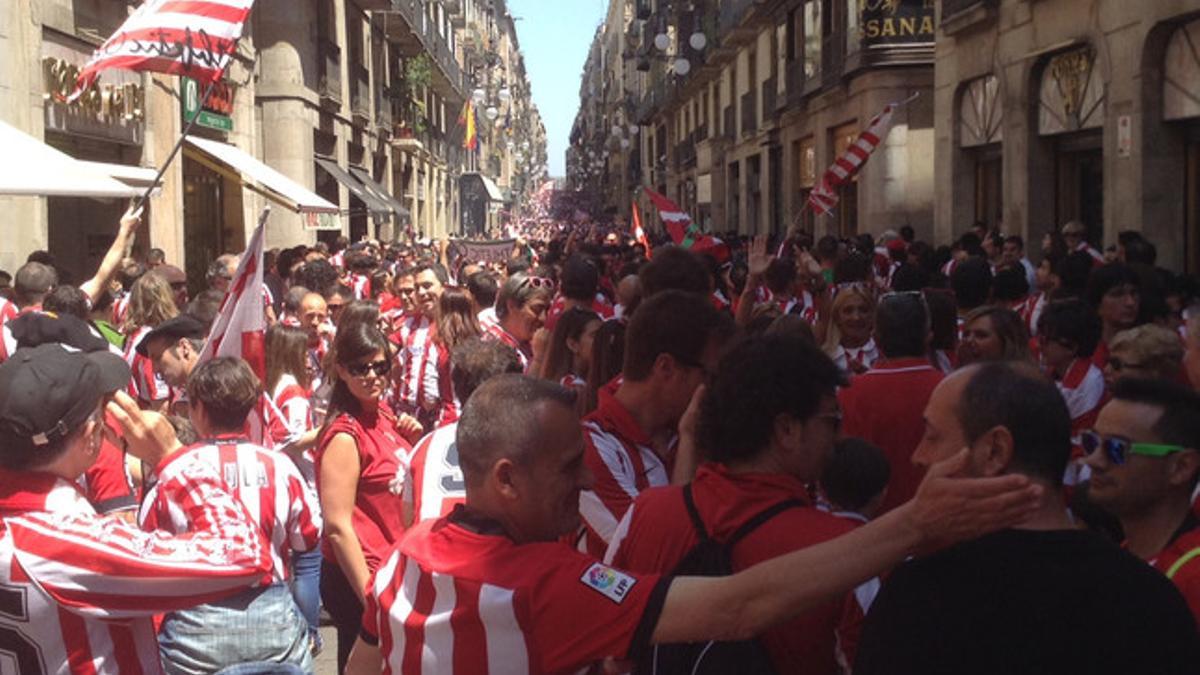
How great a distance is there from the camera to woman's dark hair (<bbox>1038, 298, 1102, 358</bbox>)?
538 centimetres

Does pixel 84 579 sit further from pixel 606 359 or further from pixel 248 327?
pixel 248 327

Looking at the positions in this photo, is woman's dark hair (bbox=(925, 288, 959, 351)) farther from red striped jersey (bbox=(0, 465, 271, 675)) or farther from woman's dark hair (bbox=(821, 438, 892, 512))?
red striped jersey (bbox=(0, 465, 271, 675))

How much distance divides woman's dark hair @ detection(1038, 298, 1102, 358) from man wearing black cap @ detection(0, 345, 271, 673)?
11.8 ft

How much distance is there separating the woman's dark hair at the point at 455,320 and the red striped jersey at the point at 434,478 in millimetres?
3181

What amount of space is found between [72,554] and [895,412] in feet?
9.16

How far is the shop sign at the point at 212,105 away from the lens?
18.0 meters

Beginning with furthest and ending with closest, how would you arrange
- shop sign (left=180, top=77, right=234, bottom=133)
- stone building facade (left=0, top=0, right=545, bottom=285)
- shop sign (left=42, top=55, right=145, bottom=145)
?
shop sign (left=180, top=77, right=234, bottom=133), shop sign (left=42, top=55, right=145, bottom=145), stone building facade (left=0, top=0, right=545, bottom=285)

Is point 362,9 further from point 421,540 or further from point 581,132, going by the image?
point 581,132

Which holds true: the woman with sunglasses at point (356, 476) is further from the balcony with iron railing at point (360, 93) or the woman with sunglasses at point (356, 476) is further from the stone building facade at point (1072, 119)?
Result: the balcony with iron railing at point (360, 93)

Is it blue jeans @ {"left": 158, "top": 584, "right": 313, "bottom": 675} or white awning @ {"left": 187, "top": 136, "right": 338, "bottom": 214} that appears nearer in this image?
blue jeans @ {"left": 158, "top": 584, "right": 313, "bottom": 675}

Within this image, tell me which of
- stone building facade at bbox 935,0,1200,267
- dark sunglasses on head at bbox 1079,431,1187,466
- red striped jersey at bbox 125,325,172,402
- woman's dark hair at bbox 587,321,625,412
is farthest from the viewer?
stone building facade at bbox 935,0,1200,267

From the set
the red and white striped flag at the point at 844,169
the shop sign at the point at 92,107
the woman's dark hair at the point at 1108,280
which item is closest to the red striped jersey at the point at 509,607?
the woman's dark hair at the point at 1108,280

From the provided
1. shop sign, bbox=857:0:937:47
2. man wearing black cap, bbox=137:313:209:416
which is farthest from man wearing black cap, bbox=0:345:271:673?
shop sign, bbox=857:0:937:47

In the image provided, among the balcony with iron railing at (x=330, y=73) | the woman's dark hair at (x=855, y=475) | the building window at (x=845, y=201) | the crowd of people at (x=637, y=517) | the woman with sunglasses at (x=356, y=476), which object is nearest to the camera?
the crowd of people at (x=637, y=517)
